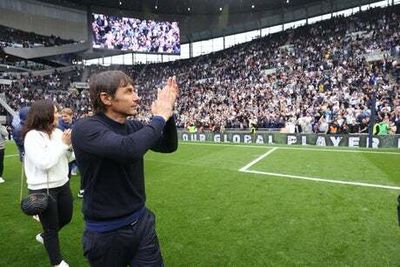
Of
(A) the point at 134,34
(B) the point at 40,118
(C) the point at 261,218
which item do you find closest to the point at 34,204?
(B) the point at 40,118

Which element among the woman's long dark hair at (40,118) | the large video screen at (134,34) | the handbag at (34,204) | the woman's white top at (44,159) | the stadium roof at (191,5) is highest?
the stadium roof at (191,5)

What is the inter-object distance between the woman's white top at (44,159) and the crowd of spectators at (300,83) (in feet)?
47.9

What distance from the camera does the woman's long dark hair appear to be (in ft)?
12.8

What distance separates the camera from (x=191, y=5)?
4575 cm

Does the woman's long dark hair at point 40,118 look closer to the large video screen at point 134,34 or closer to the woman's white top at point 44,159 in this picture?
the woman's white top at point 44,159

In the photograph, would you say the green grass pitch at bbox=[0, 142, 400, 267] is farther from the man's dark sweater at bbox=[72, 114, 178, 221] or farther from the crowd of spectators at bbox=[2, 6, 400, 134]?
the crowd of spectators at bbox=[2, 6, 400, 134]

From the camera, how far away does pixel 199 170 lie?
1185 centimetres

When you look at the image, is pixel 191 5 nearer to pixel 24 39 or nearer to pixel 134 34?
pixel 134 34

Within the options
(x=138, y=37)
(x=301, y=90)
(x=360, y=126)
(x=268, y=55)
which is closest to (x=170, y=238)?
(x=360, y=126)

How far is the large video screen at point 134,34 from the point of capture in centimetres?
4138

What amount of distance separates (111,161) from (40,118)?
1.77 meters

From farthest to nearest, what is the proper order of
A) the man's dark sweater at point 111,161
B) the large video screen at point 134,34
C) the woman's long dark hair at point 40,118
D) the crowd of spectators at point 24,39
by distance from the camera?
the crowd of spectators at point 24,39 → the large video screen at point 134,34 → the woman's long dark hair at point 40,118 → the man's dark sweater at point 111,161

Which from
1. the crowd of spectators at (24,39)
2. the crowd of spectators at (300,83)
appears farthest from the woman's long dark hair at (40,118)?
the crowd of spectators at (24,39)

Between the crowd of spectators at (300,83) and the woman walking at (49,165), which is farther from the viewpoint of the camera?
the crowd of spectators at (300,83)
